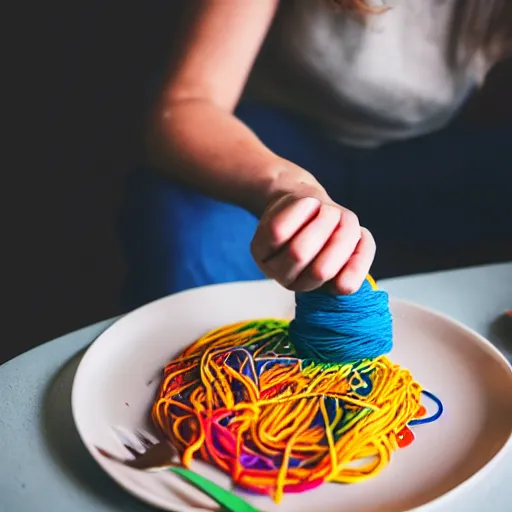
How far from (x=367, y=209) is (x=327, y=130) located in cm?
12

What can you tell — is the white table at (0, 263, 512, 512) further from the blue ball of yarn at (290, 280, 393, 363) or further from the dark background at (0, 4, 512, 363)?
the dark background at (0, 4, 512, 363)

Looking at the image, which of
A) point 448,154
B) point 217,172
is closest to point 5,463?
point 217,172

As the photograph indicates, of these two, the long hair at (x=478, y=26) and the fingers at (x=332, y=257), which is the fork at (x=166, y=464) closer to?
the fingers at (x=332, y=257)

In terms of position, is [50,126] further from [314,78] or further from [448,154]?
[448,154]

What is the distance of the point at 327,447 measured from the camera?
1.39 feet

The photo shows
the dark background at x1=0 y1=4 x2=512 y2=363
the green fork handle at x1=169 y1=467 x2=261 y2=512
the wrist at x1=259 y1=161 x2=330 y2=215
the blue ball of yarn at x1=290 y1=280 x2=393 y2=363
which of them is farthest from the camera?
the dark background at x1=0 y1=4 x2=512 y2=363

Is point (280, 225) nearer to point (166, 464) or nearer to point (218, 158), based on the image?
point (166, 464)

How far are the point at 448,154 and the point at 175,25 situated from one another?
40 centimetres

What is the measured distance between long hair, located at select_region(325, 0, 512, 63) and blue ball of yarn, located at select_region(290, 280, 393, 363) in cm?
44

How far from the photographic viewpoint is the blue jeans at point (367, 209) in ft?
2.64

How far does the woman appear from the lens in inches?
29.4

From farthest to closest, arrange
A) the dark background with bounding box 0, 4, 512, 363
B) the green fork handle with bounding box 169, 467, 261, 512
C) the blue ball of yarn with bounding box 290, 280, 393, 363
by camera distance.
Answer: the dark background with bounding box 0, 4, 512, 363, the blue ball of yarn with bounding box 290, 280, 393, 363, the green fork handle with bounding box 169, 467, 261, 512

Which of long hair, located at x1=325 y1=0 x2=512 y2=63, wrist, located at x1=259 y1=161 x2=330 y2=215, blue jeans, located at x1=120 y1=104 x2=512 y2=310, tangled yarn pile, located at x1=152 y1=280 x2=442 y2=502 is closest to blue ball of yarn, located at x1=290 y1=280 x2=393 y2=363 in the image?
tangled yarn pile, located at x1=152 y1=280 x2=442 y2=502

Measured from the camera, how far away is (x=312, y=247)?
A: 1.41ft
